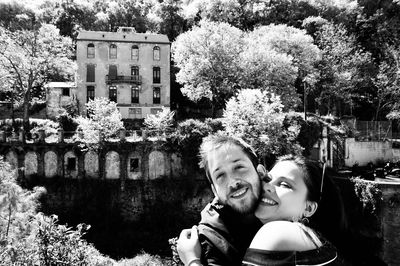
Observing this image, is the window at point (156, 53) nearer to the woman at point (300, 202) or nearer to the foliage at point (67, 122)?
the foliage at point (67, 122)

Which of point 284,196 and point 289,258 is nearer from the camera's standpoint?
point 289,258

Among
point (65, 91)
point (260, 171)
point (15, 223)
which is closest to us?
point (260, 171)

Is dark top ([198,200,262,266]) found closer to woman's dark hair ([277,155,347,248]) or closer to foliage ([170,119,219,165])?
woman's dark hair ([277,155,347,248])

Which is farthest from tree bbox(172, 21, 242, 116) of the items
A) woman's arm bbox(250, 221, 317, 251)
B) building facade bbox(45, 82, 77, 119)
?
woman's arm bbox(250, 221, 317, 251)

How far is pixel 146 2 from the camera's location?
54.9 m

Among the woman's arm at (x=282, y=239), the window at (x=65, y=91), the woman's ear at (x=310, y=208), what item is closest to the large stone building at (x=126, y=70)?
the window at (x=65, y=91)

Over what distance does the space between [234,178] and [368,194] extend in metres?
22.6

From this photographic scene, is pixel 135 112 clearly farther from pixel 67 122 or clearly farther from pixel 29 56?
pixel 29 56

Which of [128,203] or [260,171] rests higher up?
[260,171]

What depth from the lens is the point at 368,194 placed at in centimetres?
2305

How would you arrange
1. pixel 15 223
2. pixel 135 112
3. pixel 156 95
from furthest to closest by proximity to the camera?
pixel 156 95 → pixel 135 112 → pixel 15 223

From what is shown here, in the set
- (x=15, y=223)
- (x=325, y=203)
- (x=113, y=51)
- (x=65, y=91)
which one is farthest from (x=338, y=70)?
(x=325, y=203)

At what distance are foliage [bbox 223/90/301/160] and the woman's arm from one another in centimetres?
2074

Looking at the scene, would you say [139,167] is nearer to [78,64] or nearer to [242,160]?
[78,64]
